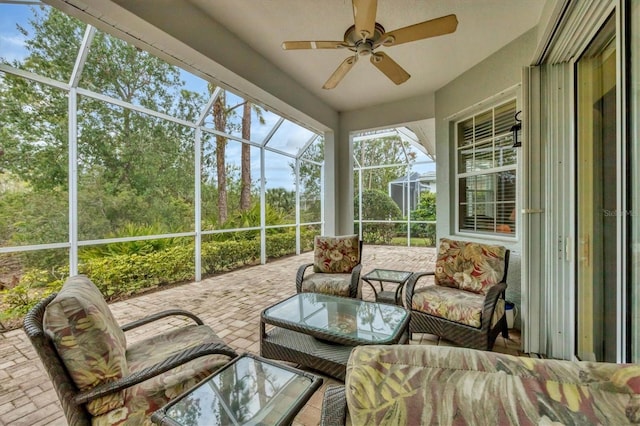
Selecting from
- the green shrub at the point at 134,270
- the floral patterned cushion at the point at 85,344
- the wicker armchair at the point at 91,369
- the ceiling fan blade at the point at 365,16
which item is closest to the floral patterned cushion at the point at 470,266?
the ceiling fan blade at the point at 365,16

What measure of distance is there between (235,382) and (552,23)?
3016 millimetres

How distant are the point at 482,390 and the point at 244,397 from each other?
1165 mm

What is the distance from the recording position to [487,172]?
358cm

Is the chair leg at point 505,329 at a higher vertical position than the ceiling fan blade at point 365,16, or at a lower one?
lower

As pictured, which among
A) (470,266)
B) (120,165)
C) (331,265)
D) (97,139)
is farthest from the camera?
(120,165)

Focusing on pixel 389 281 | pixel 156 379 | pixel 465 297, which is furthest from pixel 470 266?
pixel 156 379

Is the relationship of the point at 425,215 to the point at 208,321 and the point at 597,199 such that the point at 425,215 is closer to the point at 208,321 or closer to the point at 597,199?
the point at 597,199

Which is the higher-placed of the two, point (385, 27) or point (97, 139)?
point (385, 27)

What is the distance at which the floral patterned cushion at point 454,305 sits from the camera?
237cm

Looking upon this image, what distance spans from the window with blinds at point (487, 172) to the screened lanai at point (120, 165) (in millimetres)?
2914

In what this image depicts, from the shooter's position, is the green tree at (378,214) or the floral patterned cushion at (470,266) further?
the green tree at (378,214)

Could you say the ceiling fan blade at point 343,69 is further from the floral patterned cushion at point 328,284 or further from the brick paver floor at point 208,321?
the brick paver floor at point 208,321

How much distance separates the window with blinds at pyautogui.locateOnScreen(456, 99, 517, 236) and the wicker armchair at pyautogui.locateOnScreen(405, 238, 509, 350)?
803mm

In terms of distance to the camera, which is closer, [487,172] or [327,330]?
[327,330]
